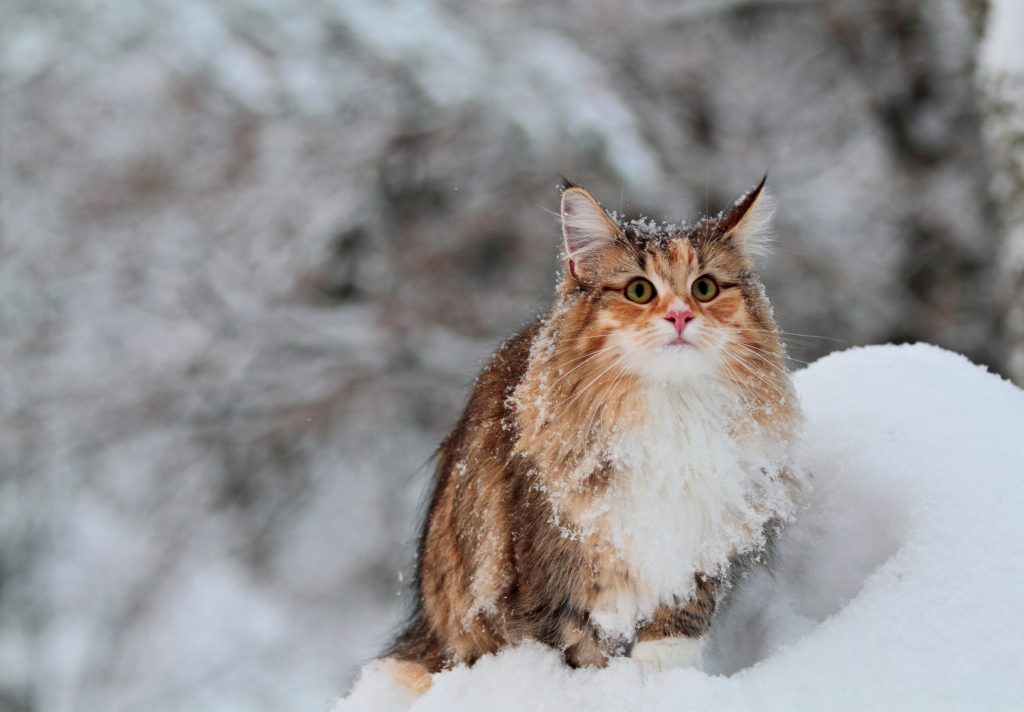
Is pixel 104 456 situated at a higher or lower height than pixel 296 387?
lower

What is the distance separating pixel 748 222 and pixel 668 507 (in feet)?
1.79

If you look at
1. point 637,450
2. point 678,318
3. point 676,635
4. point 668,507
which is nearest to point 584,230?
point 678,318

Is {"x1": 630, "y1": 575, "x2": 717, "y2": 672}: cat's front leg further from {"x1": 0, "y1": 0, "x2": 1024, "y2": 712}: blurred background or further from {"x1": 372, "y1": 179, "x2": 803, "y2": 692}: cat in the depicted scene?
{"x1": 0, "y1": 0, "x2": 1024, "y2": 712}: blurred background

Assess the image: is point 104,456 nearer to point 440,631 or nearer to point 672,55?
point 440,631

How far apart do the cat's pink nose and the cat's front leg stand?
429mm

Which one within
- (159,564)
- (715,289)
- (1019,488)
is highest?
(715,289)

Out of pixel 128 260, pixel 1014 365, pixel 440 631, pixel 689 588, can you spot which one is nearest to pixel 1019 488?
pixel 689 588

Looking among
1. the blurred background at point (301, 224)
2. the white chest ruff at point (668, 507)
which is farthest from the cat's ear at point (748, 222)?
the blurred background at point (301, 224)

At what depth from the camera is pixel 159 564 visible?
419 cm

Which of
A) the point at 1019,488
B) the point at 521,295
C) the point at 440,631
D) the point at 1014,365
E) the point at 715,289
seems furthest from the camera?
the point at 521,295

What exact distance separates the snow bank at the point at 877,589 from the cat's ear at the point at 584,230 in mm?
586

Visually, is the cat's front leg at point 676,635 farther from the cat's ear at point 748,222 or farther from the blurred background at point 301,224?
the blurred background at point 301,224

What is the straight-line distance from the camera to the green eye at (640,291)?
5.07 feet

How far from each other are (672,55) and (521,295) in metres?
1.33
